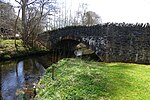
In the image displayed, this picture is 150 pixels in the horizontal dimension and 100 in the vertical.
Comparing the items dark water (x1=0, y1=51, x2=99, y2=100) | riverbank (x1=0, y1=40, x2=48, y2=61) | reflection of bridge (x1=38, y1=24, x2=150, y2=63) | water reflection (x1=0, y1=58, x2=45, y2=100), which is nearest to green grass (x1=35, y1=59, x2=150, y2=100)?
dark water (x1=0, y1=51, x2=99, y2=100)

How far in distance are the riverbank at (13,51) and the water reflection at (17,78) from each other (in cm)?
240

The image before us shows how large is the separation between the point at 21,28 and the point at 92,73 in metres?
23.7

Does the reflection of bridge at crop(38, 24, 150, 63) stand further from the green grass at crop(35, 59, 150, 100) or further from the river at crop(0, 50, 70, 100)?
the green grass at crop(35, 59, 150, 100)

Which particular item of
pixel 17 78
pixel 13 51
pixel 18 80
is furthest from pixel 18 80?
pixel 13 51

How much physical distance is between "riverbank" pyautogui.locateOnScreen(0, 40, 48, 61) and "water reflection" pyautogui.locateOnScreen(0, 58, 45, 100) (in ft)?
7.86

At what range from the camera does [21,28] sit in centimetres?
3231

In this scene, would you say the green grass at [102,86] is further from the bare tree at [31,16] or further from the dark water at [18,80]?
the bare tree at [31,16]

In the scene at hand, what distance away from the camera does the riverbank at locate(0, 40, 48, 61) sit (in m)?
24.7

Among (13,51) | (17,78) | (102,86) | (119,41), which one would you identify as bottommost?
(17,78)

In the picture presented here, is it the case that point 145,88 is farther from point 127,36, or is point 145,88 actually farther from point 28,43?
point 28,43

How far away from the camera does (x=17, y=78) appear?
650 inches

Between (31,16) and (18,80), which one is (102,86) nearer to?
(18,80)

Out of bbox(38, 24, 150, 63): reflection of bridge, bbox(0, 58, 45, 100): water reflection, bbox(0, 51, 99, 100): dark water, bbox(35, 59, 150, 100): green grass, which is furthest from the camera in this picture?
bbox(38, 24, 150, 63): reflection of bridge

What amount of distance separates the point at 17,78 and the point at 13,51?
10514mm
